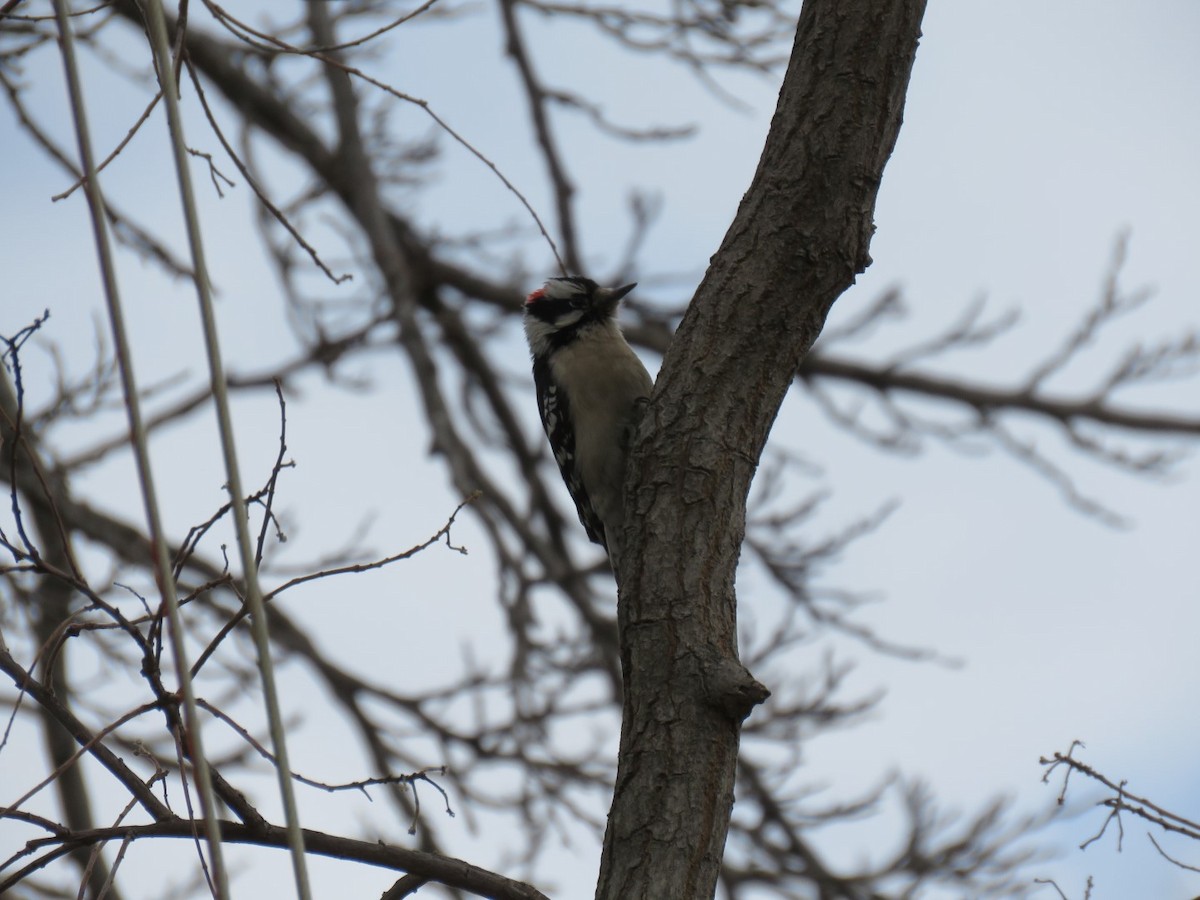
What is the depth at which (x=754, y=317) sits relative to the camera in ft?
10.5

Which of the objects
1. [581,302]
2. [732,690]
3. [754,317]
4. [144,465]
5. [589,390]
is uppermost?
[581,302]

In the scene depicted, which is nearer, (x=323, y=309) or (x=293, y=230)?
(x=293, y=230)

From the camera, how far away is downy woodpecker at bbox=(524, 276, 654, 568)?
5.64 m

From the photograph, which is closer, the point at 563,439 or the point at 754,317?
the point at 754,317

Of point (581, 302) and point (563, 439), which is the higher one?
point (581, 302)

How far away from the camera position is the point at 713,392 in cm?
320

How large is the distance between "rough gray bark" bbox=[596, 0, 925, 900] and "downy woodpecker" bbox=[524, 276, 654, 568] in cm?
204

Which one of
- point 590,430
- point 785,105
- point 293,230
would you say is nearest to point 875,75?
point 785,105

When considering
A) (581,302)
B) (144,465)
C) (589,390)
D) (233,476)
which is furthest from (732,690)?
(581,302)

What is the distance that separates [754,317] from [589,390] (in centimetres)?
257

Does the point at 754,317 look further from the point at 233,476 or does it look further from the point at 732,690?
the point at 233,476

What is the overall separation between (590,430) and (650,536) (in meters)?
2.64

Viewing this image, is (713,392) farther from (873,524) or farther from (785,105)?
(873,524)

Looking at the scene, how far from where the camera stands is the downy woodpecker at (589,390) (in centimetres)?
564
